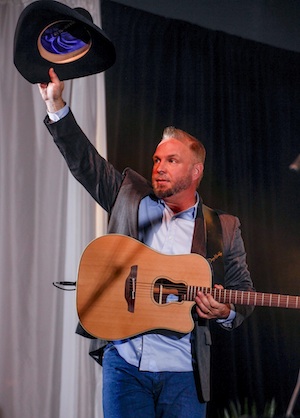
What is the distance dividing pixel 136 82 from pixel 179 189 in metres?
1.17

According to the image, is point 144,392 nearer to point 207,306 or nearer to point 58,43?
point 207,306

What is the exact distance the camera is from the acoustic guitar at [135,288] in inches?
97.3

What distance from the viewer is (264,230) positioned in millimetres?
4000

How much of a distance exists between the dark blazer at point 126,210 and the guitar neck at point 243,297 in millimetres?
107

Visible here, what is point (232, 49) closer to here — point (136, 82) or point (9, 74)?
point (136, 82)

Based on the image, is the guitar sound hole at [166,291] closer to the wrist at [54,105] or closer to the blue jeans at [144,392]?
the blue jeans at [144,392]

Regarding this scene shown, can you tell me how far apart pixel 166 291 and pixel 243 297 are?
32 cm

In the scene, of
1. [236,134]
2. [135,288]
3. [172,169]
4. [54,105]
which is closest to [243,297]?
[135,288]

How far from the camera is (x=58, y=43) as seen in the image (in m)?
Answer: 2.54

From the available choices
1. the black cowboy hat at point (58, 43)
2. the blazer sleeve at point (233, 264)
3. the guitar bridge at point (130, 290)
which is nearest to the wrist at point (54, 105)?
the black cowboy hat at point (58, 43)

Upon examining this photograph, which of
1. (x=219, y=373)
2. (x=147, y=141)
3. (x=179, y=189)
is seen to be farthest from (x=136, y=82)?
(x=219, y=373)

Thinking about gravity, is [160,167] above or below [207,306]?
above

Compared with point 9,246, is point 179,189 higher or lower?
higher

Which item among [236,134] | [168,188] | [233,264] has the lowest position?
[233,264]
